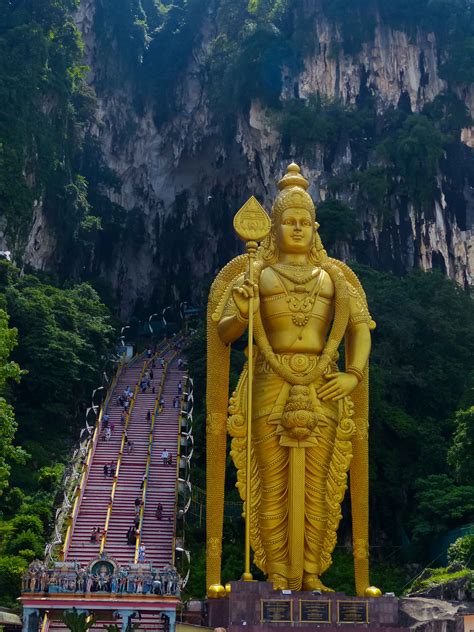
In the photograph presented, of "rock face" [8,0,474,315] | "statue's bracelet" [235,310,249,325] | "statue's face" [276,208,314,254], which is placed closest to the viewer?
"statue's bracelet" [235,310,249,325]

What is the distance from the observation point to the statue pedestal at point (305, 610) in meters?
10.0

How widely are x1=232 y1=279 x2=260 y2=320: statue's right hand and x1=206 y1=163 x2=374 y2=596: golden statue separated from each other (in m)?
0.01

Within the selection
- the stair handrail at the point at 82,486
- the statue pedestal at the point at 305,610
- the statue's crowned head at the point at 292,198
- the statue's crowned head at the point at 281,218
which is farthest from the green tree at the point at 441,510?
the statue pedestal at the point at 305,610

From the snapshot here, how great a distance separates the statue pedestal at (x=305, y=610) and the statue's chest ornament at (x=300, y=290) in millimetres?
2829

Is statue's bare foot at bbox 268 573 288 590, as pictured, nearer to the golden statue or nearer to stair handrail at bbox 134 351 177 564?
the golden statue

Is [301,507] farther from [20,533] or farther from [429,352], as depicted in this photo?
[429,352]

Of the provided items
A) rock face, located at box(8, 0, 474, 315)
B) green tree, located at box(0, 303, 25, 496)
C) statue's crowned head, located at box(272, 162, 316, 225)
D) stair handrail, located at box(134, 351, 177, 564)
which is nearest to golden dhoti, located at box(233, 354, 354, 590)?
statue's crowned head, located at box(272, 162, 316, 225)

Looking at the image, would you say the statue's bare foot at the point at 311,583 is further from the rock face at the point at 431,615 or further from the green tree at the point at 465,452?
the green tree at the point at 465,452

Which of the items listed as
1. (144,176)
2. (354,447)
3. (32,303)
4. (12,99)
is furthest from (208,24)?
(354,447)

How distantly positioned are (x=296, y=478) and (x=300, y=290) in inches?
78.4

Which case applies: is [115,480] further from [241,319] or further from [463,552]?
[241,319]

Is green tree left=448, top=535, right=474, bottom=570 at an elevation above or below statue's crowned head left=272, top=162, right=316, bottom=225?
below

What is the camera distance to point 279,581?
35.6 ft

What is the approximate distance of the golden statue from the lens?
36.2 feet
